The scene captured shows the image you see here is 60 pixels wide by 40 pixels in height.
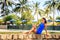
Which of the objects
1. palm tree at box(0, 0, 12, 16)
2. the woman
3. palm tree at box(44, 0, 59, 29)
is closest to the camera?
the woman

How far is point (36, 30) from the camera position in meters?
5.29

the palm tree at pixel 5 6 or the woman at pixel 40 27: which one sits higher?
the palm tree at pixel 5 6

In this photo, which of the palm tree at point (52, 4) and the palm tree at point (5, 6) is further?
the palm tree at point (52, 4)

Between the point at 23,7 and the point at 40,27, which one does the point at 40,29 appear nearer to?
the point at 40,27

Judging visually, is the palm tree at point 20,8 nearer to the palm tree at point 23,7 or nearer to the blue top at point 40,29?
the palm tree at point 23,7

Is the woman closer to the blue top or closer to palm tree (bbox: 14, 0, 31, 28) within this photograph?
the blue top

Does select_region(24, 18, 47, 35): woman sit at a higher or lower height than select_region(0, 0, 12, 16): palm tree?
lower

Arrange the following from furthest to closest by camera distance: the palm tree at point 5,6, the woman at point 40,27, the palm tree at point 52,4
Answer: the palm tree at point 52,4 → the palm tree at point 5,6 → the woman at point 40,27

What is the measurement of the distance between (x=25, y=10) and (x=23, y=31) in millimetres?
979

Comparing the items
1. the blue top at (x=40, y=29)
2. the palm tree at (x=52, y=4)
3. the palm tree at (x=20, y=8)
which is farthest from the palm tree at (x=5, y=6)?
the palm tree at (x=52, y=4)

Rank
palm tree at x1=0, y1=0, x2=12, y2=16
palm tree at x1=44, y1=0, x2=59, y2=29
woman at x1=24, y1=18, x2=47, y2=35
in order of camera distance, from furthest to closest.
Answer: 1. palm tree at x1=44, y1=0, x2=59, y2=29
2. palm tree at x1=0, y1=0, x2=12, y2=16
3. woman at x1=24, y1=18, x2=47, y2=35

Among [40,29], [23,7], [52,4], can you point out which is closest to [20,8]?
[23,7]

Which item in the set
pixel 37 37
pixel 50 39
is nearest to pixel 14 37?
pixel 37 37

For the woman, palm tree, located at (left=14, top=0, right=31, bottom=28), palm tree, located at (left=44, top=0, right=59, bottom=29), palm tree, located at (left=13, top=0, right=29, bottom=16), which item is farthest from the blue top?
palm tree, located at (left=44, top=0, right=59, bottom=29)
